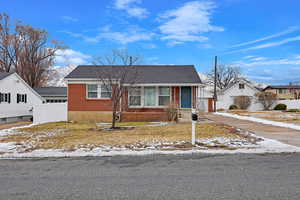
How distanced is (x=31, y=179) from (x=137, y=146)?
349 centimetres

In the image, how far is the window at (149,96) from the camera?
1792 cm

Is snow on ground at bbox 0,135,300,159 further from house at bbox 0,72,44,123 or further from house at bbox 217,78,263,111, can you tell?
house at bbox 217,78,263,111

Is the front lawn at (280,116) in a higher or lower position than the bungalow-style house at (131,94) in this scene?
lower

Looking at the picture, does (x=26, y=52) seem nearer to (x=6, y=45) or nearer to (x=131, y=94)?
(x=6, y=45)

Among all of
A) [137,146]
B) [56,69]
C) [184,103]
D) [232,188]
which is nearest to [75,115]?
[184,103]

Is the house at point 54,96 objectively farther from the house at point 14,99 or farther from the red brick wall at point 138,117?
the red brick wall at point 138,117

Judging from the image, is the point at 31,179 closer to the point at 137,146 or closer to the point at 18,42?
the point at 137,146

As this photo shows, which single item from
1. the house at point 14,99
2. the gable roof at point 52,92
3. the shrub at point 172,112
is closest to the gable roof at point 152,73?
the shrub at point 172,112

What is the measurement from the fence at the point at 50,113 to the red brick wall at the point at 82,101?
3.44ft

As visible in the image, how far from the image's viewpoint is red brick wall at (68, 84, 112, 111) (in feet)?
56.3

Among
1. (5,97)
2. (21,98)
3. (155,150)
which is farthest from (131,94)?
(21,98)

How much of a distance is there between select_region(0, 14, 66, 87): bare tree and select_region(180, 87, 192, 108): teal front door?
30448 mm

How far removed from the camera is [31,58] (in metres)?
37.5

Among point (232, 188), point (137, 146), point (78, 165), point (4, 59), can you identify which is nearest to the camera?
point (232, 188)
